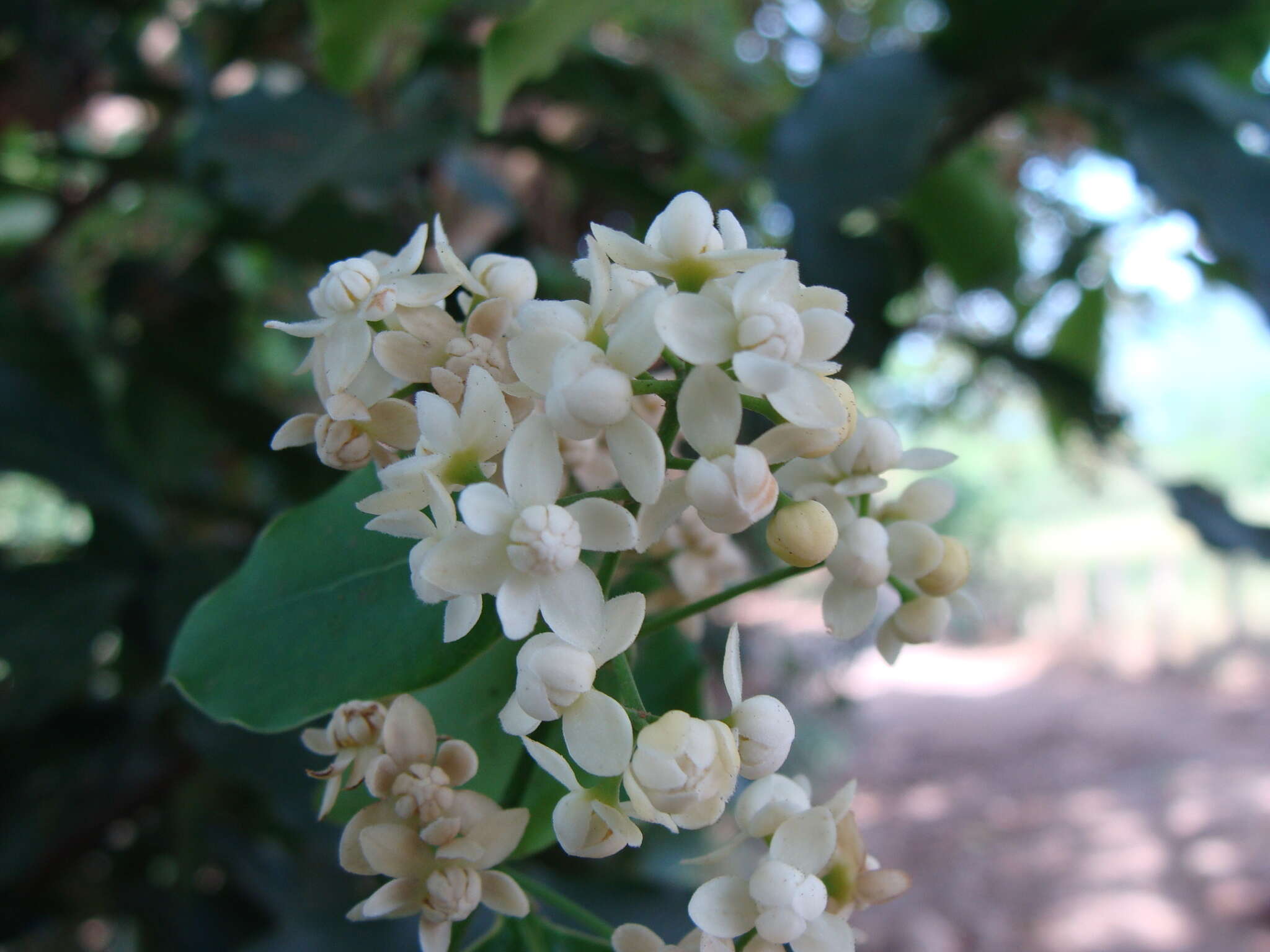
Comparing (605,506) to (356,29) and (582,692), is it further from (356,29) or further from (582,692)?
(356,29)

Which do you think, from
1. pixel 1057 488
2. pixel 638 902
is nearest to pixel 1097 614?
pixel 1057 488

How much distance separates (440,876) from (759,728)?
0.14m

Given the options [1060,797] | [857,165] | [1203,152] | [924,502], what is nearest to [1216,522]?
[1203,152]

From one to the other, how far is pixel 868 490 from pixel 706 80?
5.85ft

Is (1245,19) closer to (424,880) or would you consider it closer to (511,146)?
(511,146)

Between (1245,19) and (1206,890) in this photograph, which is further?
(1206,890)

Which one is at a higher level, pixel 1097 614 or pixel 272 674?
pixel 272 674

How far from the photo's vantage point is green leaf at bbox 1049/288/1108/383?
1.42 meters

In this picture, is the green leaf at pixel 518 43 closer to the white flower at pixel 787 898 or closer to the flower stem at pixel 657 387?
the flower stem at pixel 657 387

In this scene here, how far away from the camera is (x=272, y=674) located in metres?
0.41

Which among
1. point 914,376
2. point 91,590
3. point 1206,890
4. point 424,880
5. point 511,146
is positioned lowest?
point 1206,890

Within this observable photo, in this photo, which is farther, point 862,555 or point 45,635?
point 45,635

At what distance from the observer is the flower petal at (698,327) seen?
0.99 ft

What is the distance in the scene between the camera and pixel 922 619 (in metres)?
0.40
